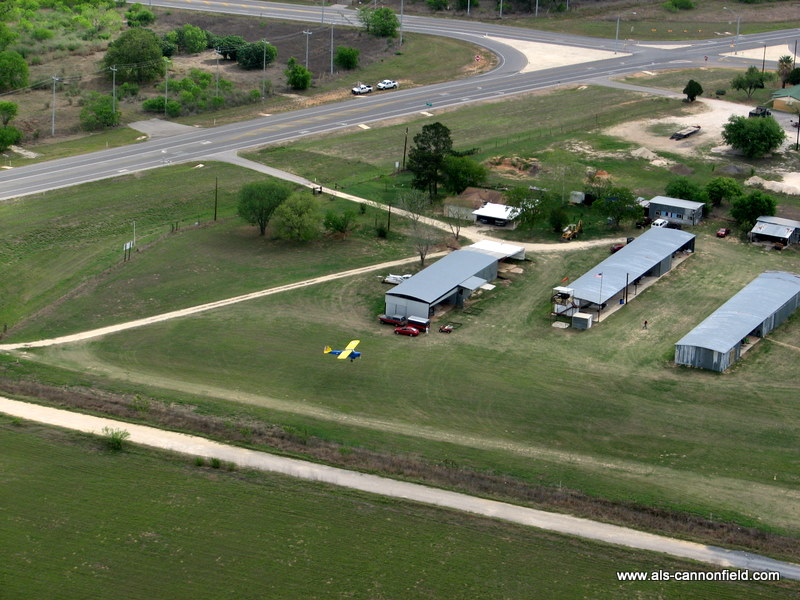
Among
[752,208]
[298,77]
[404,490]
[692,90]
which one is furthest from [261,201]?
[692,90]

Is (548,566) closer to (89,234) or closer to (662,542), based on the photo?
(662,542)

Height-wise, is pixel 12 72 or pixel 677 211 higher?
pixel 12 72

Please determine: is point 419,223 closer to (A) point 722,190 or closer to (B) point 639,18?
(A) point 722,190

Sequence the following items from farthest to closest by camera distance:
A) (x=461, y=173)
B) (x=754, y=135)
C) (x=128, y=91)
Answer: (x=128, y=91) → (x=754, y=135) → (x=461, y=173)

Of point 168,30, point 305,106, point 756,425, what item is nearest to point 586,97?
point 305,106

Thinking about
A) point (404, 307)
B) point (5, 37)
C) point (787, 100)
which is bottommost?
point (404, 307)

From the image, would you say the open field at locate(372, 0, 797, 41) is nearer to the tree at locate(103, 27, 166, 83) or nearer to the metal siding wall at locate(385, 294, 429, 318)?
the tree at locate(103, 27, 166, 83)

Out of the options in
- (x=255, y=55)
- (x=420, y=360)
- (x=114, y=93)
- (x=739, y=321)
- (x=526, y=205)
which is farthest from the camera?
(x=255, y=55)
